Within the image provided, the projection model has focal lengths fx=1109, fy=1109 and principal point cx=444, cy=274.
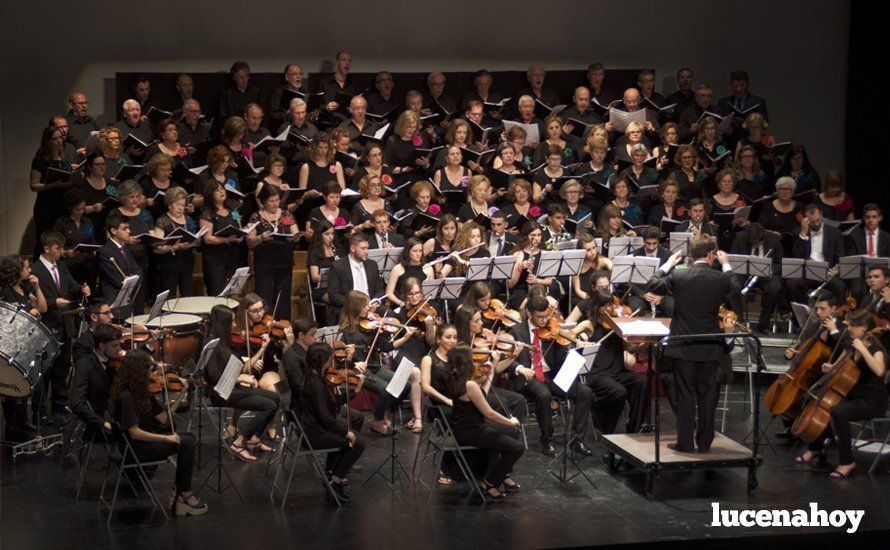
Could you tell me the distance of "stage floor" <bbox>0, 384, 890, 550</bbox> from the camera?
21.7 ft

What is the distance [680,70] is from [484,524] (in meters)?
7.41

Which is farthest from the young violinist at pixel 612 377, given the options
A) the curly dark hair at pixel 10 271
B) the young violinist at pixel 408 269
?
the curly dark hair at pixel 10 271

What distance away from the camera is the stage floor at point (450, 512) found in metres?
6.61

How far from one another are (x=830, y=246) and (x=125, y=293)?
21.5 feet

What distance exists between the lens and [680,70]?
12.7 m

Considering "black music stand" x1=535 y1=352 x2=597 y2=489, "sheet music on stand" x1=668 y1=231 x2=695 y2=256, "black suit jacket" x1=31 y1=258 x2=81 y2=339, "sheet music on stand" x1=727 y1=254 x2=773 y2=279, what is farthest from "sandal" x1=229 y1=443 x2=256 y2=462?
"sheet music on stand" x1=727 y1=254 x2=773 y2=279

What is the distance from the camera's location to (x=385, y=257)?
9.87m

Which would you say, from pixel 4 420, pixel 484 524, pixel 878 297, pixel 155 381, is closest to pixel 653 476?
pixel 484 524

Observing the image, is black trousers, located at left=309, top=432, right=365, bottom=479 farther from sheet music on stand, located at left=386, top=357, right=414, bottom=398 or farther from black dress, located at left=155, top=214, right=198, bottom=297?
black dress, located at left=155, top=214, right=198, bottom=297

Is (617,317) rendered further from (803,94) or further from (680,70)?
(803,94)

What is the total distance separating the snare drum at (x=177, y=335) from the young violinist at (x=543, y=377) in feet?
8.33

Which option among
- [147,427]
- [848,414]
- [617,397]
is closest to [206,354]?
[147,427]

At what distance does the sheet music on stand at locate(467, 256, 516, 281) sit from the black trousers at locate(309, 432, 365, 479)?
251 cm

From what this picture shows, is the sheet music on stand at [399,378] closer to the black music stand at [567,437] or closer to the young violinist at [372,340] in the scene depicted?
the black music stand at [567,437]
